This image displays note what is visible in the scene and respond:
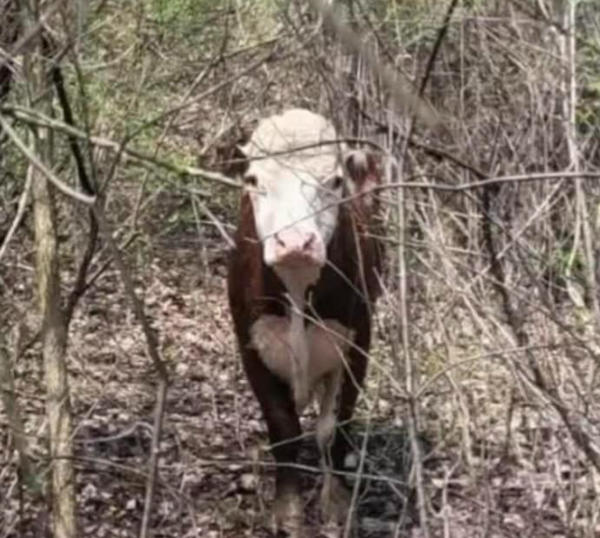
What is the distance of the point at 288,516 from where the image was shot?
6.22 meters

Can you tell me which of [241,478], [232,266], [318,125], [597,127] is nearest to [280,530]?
[241,478]

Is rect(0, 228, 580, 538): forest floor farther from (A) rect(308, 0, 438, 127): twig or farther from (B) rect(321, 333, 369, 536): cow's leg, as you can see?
(A) rect(308, 0, 438, 127): twig

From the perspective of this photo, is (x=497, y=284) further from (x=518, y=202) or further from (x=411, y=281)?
(x=411, y=281)

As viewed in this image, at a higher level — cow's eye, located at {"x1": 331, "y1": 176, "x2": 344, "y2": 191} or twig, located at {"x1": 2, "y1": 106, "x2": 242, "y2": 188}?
cow's eye, located at {"x1": 331, "y1": 176, "x2": 344, "y2": 191}

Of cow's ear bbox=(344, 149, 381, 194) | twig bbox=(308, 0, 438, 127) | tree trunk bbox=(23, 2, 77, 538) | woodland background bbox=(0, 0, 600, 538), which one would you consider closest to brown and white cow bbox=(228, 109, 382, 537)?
cow's ear bbox=(344, 149, 381, 194)

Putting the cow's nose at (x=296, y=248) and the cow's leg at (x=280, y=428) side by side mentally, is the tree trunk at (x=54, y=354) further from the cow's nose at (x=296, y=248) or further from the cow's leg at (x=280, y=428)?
the cow's leg at (x=280, y=428)

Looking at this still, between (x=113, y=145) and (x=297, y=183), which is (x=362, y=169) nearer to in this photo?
(x=297, y=183)

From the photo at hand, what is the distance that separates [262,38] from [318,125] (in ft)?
1.50

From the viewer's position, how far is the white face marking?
544cm

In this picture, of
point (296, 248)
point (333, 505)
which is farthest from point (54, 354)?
point (333, 505)

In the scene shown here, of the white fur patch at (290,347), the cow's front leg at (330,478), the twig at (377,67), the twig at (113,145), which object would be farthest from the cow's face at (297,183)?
the twig at (377,67)

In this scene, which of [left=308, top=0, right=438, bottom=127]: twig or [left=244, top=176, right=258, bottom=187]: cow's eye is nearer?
[left=308, top=0, right=438, bottom=127]: twig

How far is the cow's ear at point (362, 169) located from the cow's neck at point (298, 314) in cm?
38

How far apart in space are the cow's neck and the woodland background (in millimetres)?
311
